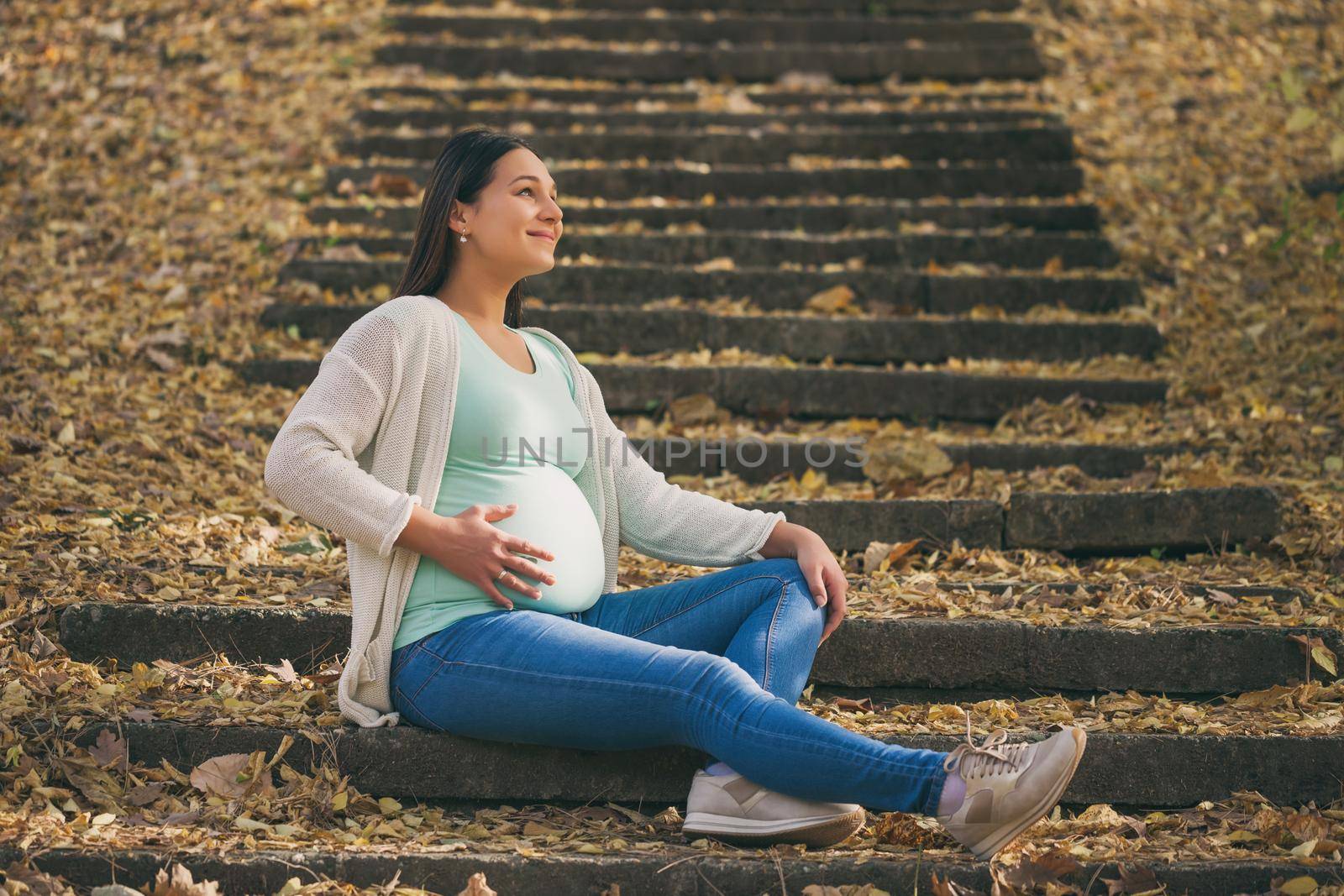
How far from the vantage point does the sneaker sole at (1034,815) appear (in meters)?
2.01

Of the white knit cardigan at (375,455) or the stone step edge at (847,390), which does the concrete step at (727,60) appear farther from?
the white knit cardigan at (375,455)

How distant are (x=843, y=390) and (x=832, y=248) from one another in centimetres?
98

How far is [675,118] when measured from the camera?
6.04 meters

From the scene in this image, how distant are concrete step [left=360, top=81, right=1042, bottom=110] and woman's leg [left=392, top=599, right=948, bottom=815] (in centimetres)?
442

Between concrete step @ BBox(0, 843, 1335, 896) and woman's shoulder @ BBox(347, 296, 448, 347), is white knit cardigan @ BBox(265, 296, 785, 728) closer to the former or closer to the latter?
woman's shoulder @ BBox(347, 296, 448, 347)

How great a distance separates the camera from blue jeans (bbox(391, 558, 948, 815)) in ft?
6.79

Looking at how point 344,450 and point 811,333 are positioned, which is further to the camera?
point 811,333

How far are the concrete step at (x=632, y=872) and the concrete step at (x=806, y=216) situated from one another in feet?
11.9

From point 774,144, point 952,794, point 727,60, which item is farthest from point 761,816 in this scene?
point 727,60

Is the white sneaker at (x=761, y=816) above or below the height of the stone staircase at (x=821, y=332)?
below

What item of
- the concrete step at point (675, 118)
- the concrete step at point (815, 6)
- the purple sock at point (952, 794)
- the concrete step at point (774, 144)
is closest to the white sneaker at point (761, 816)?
the purple sock at point (952, 794)

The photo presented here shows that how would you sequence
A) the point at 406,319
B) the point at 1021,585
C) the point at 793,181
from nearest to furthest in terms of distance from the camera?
the point at 406,319 → the point at 1021,585 → the point at 793,181

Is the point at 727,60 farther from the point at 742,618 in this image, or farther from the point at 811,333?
the point at 742,618

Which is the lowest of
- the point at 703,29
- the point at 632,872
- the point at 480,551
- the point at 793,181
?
the point at 632,872
